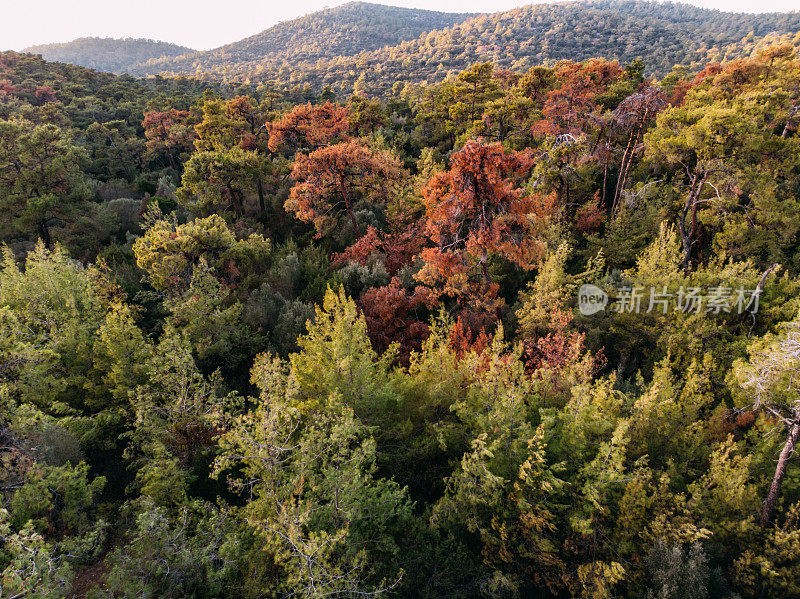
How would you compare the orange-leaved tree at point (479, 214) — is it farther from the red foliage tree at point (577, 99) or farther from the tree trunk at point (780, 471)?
the red foliage tree at point (577, 99)

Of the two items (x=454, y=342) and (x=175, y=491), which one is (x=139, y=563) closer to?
(x=175, y=491)

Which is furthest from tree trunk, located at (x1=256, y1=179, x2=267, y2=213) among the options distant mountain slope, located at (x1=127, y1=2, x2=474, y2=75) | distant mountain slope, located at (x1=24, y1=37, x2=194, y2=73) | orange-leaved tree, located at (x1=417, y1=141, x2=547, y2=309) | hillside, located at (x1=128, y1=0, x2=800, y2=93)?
distant mountain slope, located at (x1=24, y1=37, x2=194, y2=73)

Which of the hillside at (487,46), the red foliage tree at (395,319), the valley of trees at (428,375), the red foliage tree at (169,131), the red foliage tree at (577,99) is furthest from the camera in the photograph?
the hillside at (487,46)

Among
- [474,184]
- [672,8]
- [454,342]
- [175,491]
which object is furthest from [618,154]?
[672,8]

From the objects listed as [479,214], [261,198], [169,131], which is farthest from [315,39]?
[479,214]

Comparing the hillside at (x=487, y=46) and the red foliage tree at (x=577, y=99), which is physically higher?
the hillside at (x=487, y=46)

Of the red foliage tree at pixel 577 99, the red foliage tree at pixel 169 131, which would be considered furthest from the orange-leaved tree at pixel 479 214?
the red foliage tree at pixel 169 131

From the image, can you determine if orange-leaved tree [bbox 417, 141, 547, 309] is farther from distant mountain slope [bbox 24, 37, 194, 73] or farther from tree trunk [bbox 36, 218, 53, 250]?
distant mountain slope [bbox 24, 37, 194, 73]
